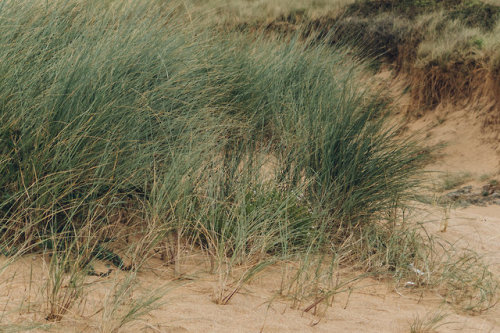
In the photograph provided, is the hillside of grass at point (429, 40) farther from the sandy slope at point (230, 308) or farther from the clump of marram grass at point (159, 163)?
the sandy slope at point (230, 308)

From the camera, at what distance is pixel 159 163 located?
3.02m

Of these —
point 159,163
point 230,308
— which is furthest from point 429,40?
point 230,308

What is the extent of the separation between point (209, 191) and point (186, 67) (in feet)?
3.91

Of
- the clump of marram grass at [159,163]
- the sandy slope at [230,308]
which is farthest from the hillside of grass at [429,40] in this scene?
the sandy slope at [230,308]

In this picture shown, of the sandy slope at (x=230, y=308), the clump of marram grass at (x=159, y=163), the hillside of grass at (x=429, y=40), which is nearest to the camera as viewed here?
the sandy slope at (x=230, y=308)

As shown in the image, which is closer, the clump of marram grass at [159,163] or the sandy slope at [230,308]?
the sandy slope at [230,308]

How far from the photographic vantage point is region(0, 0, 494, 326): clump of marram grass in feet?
8.00

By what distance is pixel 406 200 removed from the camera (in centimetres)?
359

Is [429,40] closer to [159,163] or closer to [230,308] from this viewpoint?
[159,163]

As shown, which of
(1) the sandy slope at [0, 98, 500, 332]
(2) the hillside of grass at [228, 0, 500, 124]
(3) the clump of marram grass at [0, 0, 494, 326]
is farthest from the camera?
(2) the hillside of grass at [228, 0, 500, 124]

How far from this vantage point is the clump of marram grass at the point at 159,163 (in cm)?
244

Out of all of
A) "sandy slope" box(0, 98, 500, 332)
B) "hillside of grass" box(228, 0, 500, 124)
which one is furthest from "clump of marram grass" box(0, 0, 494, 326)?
"hillside of grass" box(228, 0, 500, 124)

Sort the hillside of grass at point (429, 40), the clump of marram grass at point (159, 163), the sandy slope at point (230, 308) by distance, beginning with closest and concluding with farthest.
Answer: the sandy slope at point (230, 308), the clump of marram grass at point (159, 163), the hillside of grass at point (429, 40)

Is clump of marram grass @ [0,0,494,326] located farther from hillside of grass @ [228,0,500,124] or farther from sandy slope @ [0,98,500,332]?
hillside of grass @ [228,0,500,124]
